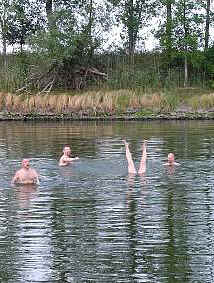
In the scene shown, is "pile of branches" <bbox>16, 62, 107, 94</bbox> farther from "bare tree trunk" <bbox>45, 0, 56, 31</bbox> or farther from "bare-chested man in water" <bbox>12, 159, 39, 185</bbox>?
"bare-chested man in water" <bbox>12, 159, 39, 185</bbox>

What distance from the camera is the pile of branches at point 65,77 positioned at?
2813 inches

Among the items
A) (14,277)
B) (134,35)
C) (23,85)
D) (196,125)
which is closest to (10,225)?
(14,277)

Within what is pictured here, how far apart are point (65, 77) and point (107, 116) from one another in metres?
9.73

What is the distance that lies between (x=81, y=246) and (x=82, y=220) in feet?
9.58

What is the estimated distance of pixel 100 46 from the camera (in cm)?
7512

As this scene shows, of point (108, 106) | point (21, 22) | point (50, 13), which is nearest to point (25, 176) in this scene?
point (108, 106)

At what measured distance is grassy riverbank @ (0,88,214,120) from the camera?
212ft

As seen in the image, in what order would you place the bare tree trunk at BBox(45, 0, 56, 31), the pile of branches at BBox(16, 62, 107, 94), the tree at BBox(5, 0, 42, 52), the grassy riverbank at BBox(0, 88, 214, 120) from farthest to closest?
the tree at BBox(5, 0, 42, 52)
the pile of branches at BBox(16, 62, 107, 94)
the bare tree trunk at BBox(45, 0, 56, 31)
the grassy riverbank at BBox(0, 88, 214, 120)

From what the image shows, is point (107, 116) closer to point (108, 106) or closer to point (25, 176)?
point (108, 106)

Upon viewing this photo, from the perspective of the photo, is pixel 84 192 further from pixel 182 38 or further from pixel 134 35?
pixel 134 35

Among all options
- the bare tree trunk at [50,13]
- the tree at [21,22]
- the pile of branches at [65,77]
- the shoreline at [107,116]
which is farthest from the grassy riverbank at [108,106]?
the tree at [21,22]

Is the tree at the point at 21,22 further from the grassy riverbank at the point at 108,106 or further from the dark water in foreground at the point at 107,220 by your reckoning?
the dark water in foreground at the point at 107,220

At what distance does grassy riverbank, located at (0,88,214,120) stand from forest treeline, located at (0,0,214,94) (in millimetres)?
3642

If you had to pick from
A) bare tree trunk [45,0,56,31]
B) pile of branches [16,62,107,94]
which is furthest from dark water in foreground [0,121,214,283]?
bare tree trunk [45,0,56,31]
